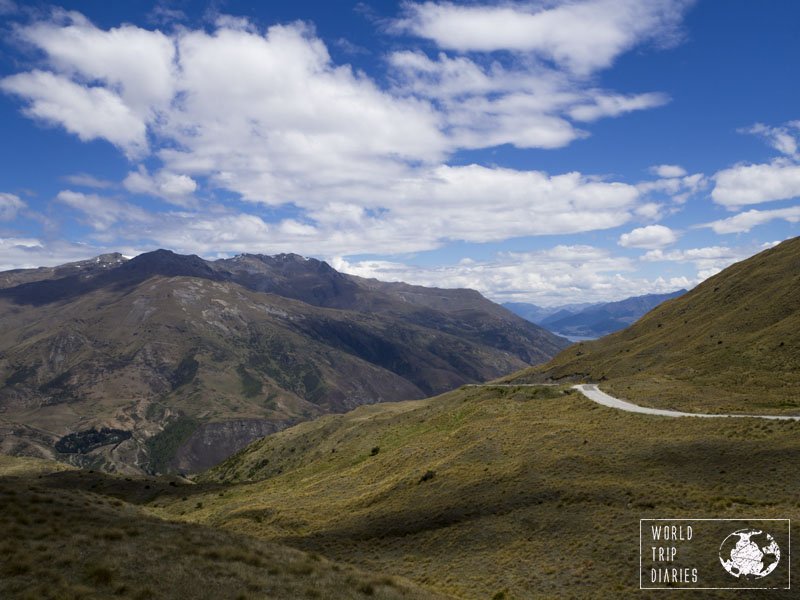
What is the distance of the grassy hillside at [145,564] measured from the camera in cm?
1744

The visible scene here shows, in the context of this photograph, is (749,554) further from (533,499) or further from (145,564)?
(145,564)

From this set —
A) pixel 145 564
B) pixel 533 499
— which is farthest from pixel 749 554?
pixel 145 564

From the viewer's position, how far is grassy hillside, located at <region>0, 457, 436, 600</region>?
17.4 m

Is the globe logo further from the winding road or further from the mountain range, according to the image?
the winding road

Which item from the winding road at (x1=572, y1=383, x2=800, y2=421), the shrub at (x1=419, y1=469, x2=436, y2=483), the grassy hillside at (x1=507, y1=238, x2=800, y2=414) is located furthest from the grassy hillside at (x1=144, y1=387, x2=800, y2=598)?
the grassy hillside at (x1=507, y1=238, x2=800, y2=414)

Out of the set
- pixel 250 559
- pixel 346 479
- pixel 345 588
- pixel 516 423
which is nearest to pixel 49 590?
pixel 250 559

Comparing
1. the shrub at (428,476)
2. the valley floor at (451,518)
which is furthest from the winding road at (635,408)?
the shrub at (428,476)

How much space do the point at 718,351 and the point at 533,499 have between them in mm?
65561

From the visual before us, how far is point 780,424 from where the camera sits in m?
42.9

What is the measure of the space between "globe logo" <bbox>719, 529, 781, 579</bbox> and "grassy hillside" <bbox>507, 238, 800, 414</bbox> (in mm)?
32417

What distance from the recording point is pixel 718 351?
83.8m

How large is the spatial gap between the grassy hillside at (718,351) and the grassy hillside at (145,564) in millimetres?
50337

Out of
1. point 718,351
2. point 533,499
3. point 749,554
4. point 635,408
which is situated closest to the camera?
point 749,554

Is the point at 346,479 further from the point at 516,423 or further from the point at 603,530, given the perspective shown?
the point at 603,530
